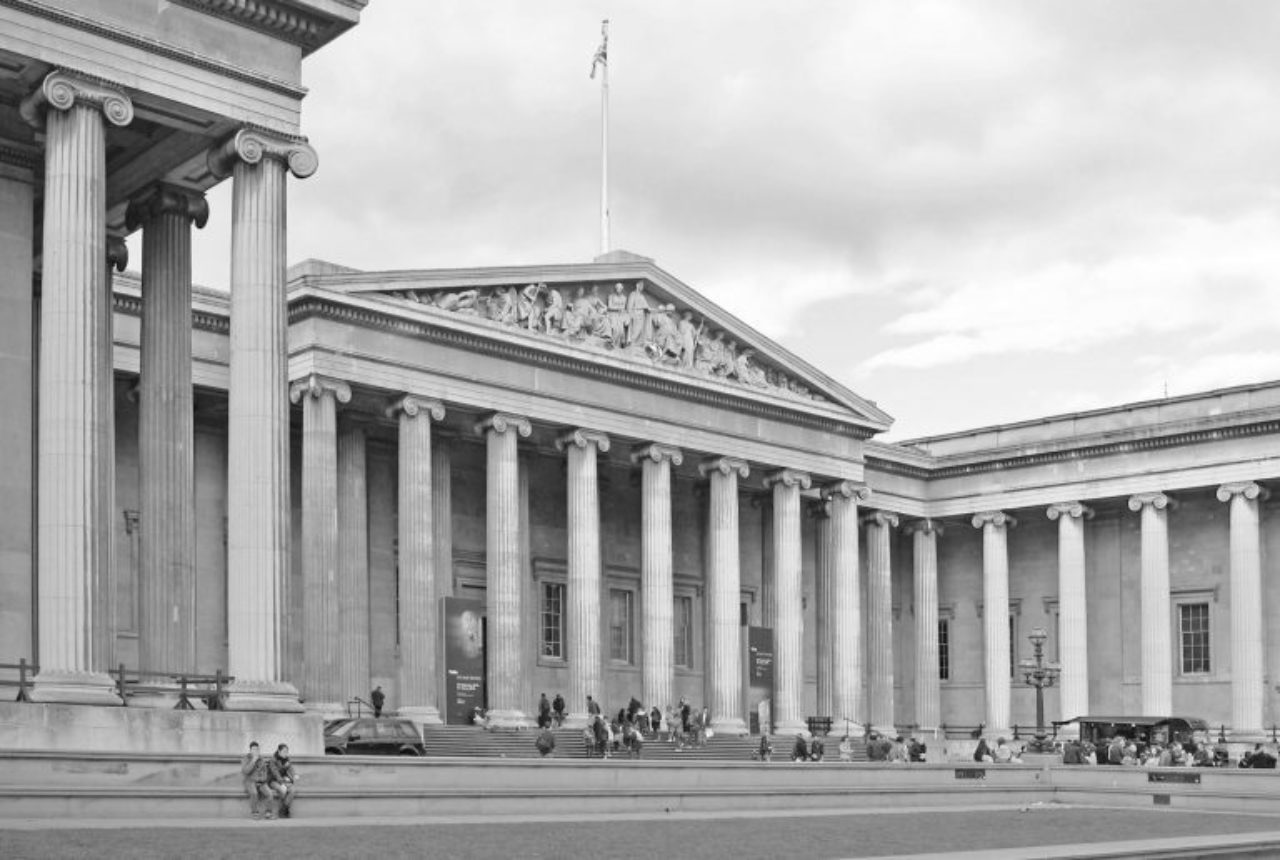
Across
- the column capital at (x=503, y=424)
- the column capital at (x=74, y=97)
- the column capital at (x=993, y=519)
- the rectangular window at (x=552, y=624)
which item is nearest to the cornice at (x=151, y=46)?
the column capital at (x=74, y=97)

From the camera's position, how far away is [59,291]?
29312 mm

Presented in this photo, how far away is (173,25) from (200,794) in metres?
12.8

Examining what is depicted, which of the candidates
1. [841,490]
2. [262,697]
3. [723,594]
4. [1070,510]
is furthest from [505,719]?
[1070,510]

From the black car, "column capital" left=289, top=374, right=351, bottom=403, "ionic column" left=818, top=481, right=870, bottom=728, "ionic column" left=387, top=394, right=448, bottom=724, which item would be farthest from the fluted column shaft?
the black car

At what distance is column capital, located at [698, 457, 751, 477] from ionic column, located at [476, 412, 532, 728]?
9055 millimetres

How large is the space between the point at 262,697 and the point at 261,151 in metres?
9.15

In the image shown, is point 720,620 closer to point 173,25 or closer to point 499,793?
point 499,793

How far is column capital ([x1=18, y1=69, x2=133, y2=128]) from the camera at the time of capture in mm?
29422

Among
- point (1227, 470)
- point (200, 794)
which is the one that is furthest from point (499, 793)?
point (1227, 470)

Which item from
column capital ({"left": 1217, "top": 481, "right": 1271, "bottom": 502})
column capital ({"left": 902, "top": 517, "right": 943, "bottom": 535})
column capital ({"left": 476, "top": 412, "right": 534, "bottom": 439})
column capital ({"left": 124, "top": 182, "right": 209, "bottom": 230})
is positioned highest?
column capital ({"left": 124, "top": 182, "right": 209, "bottom": 230})

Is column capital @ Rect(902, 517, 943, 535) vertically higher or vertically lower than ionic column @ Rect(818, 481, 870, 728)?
higher

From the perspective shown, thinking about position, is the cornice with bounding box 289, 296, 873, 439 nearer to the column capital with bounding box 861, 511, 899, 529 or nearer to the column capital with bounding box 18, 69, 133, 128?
the column capital with bounding box 861, 511, 899, 529

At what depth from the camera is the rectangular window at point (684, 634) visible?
220 feet

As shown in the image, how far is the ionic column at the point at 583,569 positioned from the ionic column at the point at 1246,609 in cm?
2325
